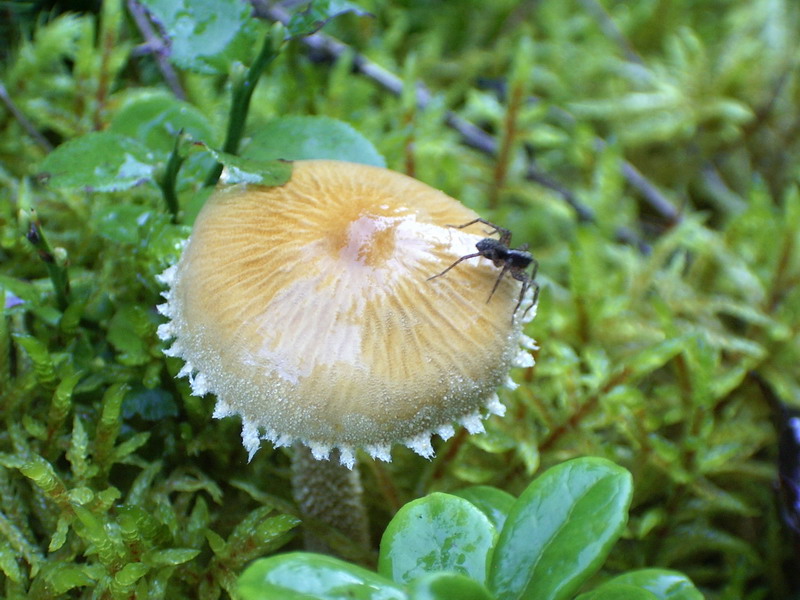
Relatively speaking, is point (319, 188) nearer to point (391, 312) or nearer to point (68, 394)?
point (391, 312)

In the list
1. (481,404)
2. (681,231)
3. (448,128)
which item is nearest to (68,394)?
(481,404)

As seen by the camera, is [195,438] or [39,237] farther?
[195,438]

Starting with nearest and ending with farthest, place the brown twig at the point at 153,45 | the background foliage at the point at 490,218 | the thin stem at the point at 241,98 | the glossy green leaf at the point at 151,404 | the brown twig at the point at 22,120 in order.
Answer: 1. the thin stem at the point at 241,98
2. the background foliage at the point at 490,218
3. the glossy green leaf at the point at 151,404
4. the brown twig at the point at 22,120
5. the brown twig at the point at 153,45

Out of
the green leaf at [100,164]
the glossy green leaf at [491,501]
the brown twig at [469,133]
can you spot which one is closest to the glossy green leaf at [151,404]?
the green leaf at [100,164]

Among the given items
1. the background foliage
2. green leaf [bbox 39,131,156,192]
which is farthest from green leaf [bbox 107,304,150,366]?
green leaf [bbox 39,131,156,192]

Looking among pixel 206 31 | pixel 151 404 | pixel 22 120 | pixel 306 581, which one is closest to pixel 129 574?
pixel 151 404

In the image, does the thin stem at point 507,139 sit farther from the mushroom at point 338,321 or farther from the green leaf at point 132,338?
the green leaf at point 132,338

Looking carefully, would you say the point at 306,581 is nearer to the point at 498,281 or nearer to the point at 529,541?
the point at 529,541
